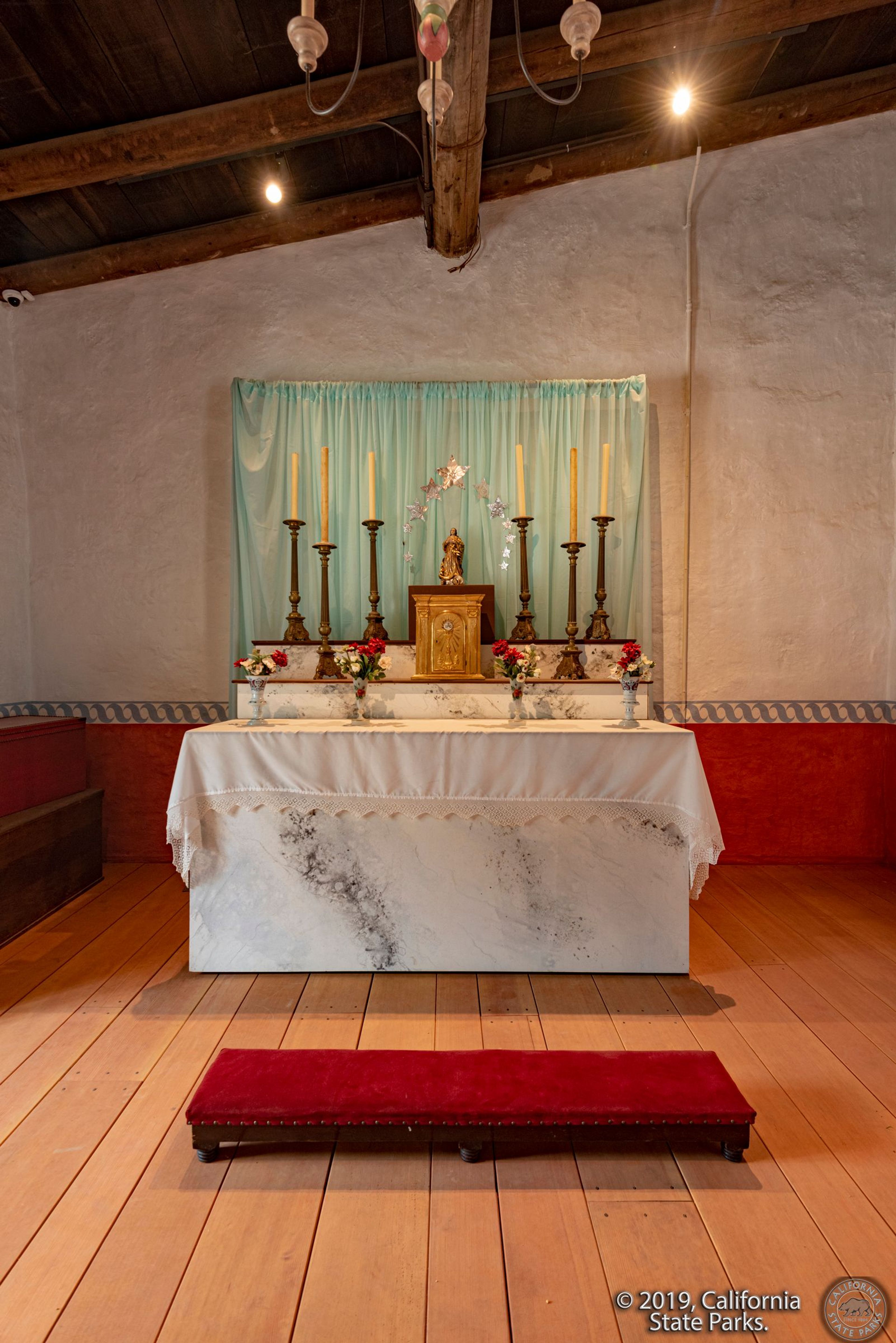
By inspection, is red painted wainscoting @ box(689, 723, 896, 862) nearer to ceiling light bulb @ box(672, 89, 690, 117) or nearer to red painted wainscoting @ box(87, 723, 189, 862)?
red painted wainscoting @ box(87, 723, 189, 862)

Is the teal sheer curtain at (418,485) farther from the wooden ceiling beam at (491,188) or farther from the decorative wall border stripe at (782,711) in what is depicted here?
the wooden ceiling beam at (491,188)

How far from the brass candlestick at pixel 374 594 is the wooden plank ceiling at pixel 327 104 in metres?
1.76

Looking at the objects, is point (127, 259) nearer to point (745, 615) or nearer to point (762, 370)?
point (762, 370)

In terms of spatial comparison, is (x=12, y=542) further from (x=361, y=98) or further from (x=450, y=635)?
(x=361, y=98)

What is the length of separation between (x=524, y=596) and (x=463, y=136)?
84.8 inches

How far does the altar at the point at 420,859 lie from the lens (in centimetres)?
328

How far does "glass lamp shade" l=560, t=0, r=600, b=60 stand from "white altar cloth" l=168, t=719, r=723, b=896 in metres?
2.22

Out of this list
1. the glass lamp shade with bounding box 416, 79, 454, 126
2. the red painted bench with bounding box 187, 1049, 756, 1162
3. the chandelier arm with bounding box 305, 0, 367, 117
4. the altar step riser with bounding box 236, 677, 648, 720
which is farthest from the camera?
the altar step riser with bounding box 236, 677, 648, 720

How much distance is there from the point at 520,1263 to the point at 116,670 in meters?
4.16

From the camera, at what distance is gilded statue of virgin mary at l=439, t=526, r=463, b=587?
432 centimetres

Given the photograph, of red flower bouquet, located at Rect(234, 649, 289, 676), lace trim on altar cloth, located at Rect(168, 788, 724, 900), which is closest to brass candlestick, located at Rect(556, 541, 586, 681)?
lace trim on altar cloth, located at Rect(168, 788, 724, 900)

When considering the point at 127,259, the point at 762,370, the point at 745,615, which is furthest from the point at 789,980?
the point at 127,259

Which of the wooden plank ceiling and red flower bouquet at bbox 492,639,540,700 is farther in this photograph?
red flower bouquet at bbox 492,639,540,700

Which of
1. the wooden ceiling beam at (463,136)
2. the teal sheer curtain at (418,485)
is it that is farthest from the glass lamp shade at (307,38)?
the teal sheer curtain at (418,485)
